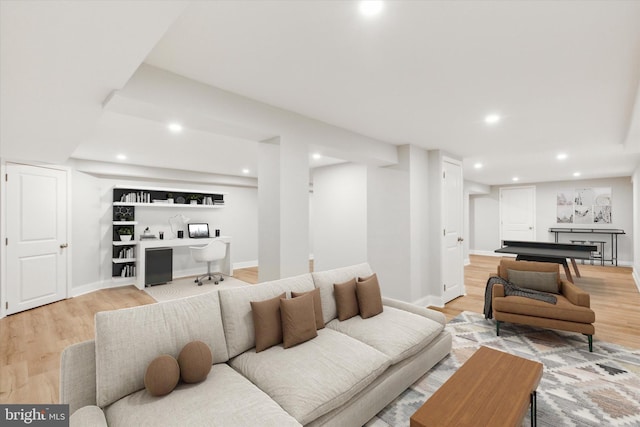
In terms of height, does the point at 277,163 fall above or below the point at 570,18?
below

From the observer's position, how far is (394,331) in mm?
2445

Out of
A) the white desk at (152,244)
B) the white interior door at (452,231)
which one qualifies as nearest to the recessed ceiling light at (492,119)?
the white interior door at (452,231)

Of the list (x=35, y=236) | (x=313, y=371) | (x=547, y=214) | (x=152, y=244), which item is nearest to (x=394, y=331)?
(x=313, y=371)

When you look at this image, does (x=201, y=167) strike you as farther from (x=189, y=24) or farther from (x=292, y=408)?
(x=292, y=408)

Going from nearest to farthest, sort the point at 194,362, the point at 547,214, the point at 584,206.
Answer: the point at 194,362 < the point at 584,206 < the point at 547,214

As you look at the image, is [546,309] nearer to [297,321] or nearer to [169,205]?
[297,321]

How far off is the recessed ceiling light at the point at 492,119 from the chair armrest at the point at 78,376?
12.3ft

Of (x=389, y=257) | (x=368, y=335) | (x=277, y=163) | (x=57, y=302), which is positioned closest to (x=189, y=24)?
(x=277, y=163)

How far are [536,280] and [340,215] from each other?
333cm

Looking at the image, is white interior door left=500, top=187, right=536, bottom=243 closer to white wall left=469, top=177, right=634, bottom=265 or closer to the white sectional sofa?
white wall left=469, top=177, right=634, bottom=265

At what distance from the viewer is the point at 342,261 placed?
5.98 meters

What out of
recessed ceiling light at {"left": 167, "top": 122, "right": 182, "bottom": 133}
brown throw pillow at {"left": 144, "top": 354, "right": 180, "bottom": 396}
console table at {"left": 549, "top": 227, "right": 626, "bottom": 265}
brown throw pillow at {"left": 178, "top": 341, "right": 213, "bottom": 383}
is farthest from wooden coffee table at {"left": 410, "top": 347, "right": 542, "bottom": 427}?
console table at {"left": 549, "top": 227, "right": 626, "bottom": 265}

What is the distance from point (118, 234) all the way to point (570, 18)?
730 centimetres

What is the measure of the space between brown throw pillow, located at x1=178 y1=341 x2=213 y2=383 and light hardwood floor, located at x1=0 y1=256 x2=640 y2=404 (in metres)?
1.60
